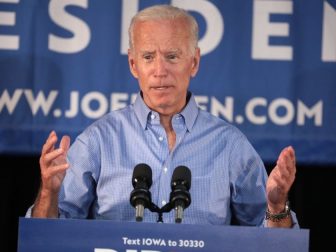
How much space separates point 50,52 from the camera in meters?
3.83

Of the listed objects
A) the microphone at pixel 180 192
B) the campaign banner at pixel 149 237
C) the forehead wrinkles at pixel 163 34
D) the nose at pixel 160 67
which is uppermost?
the forehead wrinkles at pixel 163 34

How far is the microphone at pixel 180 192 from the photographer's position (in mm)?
2225

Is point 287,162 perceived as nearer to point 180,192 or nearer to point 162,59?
point 180,192

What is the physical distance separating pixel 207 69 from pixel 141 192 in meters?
1.67

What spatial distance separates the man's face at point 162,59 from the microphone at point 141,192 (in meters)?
0.58

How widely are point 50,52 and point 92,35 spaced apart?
0.21 m

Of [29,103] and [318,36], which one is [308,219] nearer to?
[318,36]

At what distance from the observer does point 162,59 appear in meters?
2.87

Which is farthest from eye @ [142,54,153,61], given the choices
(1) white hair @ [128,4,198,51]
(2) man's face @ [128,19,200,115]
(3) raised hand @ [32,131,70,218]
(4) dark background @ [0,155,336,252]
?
(4) dark background @ [0,155,336,252]

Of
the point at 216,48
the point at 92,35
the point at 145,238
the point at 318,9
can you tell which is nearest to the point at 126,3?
the point at 92,35

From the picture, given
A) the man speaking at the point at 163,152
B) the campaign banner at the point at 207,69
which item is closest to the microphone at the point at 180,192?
the man speaking at the point at 163,152

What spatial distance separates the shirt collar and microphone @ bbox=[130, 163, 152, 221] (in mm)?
611

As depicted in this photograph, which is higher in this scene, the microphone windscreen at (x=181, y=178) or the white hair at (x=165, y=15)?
the white hair at (x=165, y=15)

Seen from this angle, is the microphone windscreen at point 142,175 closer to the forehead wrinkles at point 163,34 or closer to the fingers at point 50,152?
the fingers at point 50,152
